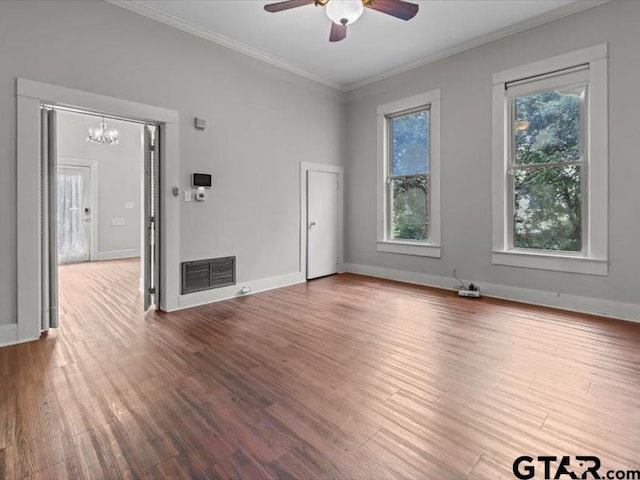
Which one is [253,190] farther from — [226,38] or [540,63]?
[540,63]

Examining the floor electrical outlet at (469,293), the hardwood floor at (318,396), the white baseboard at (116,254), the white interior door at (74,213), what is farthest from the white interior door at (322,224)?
the white interior door at (74,213)

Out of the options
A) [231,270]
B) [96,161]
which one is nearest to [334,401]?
[231,270]

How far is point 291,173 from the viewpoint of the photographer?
5121 millimetres

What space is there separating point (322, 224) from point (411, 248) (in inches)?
61.0

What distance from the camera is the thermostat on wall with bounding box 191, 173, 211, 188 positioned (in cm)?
393

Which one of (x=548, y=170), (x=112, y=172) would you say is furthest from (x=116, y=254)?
(x=548, y=170)

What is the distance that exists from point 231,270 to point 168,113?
79.7 inches

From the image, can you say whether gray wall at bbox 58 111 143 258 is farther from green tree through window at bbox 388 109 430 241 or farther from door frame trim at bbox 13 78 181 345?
green tree through window at bbox 388 109 430 241

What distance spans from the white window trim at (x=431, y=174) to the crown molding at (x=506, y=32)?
1.48 feet

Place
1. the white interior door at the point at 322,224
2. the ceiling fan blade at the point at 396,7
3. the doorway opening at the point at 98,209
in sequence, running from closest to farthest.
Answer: the ceiling fan blade at the point at 396,7 < the doorway opening at the point at 98,209 < the white interior door at the point at 322,224

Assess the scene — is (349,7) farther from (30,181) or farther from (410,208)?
(410,208)

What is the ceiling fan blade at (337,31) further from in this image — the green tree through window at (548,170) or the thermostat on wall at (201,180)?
the green tree through window at (548,170)

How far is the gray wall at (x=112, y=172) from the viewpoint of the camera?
7512 millimetres

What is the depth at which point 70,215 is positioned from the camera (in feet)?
25.0
